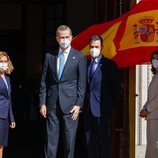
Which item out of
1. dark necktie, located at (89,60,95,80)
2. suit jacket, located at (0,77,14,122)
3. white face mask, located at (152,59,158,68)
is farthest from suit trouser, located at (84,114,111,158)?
suit jacket, located at (0,77,14,122)

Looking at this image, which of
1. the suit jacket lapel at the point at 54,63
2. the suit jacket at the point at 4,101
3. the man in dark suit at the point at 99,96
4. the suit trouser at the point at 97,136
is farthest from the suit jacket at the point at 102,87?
the suit jacket at the point at 4,101

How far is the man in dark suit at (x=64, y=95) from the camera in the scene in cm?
639

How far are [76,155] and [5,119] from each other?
2.74m

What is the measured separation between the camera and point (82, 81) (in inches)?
252

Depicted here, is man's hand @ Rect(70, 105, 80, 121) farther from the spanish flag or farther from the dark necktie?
the spanish flag

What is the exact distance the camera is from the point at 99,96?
6.60 metres

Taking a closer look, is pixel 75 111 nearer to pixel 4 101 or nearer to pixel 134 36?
pixel 4 101

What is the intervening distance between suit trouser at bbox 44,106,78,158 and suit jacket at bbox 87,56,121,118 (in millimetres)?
364

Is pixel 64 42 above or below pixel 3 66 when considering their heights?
above

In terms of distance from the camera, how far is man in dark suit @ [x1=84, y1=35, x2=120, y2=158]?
6.58m

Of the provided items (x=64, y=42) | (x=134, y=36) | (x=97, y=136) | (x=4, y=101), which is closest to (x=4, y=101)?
(x=4, y=101)

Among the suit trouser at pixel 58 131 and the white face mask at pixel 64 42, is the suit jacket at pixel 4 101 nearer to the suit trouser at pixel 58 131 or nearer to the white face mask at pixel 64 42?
the suit trouser at pixel 58 131

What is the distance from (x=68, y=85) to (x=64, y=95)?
14cm

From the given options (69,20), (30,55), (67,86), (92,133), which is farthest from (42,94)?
(30,55)
